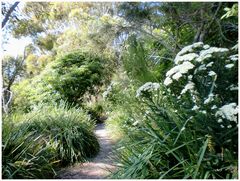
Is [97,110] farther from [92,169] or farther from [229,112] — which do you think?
[229,112]

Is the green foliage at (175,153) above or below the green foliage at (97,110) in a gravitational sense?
above

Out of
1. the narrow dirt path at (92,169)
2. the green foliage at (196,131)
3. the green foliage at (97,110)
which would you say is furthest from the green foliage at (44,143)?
the green foliage at (97,110)

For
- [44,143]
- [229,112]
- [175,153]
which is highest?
[229,112]

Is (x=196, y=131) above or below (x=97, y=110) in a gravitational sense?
above

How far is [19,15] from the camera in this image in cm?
544

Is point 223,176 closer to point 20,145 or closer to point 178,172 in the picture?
point 178,172

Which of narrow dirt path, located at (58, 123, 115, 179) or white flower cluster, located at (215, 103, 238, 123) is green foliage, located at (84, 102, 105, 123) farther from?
white flower cluster, located at (215, 103, 238, 123)

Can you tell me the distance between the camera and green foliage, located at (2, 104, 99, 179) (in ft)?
10.1

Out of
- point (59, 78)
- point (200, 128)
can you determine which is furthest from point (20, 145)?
point (59, 78)

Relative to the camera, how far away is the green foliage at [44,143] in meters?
3.07

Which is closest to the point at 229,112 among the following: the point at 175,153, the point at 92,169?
the point at 175,153

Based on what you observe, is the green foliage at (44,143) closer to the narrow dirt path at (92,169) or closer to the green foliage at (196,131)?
the narrow dirt path at (92,169)

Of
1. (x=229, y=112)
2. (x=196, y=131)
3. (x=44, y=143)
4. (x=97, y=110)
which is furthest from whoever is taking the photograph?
(x=97, y=110)

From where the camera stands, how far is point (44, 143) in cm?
380
